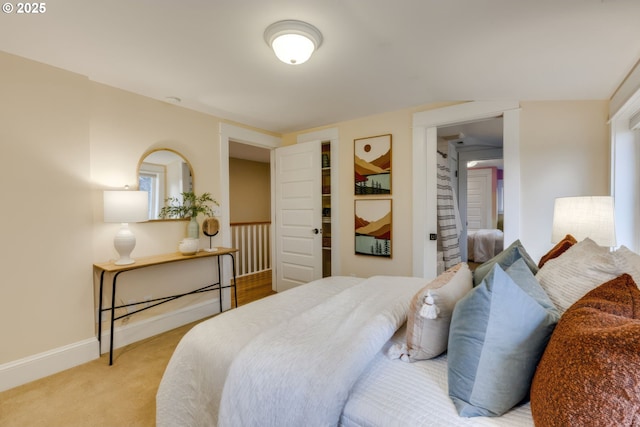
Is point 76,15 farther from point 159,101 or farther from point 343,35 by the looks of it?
point 343,35

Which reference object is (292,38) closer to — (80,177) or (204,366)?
(204,366)

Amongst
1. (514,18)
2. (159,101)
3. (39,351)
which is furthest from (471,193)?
(39,351)

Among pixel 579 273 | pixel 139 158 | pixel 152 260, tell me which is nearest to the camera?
pixel 579 273

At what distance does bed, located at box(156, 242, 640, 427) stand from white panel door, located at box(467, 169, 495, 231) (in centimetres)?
612

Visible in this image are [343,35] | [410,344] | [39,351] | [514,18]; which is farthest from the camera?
[39,351]

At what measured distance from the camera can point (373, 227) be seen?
346 cm

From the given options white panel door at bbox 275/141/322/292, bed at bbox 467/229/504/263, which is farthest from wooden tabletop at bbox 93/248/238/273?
bed at bbox 467/229/504/263

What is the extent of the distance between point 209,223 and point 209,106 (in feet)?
4.26

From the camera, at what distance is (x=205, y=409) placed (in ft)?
4.08

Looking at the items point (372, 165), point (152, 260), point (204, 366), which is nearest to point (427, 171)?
point (372, 165)

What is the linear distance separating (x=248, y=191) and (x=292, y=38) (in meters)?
4.94

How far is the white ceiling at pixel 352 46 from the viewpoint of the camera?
4.92ft

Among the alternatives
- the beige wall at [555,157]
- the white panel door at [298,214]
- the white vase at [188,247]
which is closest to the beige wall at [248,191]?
the white panel door at [298,214]

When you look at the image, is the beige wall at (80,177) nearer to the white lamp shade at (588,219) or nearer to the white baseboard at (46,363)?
the white baseboard at (46,363)
